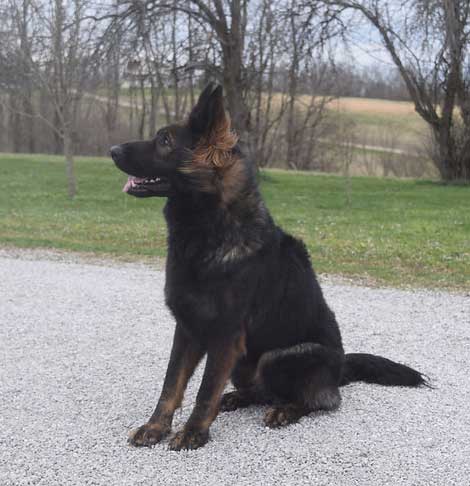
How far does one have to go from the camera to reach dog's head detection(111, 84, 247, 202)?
3.71m

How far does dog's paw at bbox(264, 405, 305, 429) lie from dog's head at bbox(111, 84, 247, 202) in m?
1.48

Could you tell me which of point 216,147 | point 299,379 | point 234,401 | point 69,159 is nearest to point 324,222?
point 69,159

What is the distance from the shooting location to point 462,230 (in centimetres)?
1398

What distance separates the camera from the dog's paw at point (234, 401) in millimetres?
4582

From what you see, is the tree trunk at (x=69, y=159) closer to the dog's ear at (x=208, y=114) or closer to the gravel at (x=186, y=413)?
the gravel at (x=186, y=413)

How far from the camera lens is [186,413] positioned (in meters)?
4.58

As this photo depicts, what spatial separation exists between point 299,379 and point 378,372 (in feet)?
3.36

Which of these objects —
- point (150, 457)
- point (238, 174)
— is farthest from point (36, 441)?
point (238, 174)

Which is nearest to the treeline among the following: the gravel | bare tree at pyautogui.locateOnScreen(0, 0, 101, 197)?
bare tree at pyautogui.locateOnScreen(0, 0, 101, 197)

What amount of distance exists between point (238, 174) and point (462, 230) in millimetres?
11287

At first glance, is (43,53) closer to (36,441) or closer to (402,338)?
(402,338)

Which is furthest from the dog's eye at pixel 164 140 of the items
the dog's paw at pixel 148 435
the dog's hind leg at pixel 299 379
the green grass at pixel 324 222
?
the green grass at pixel 324 222

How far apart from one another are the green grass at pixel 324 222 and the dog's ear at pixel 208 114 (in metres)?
6.60

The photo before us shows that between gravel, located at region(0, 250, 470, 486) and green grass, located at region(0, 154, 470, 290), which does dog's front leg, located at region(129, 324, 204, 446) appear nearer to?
gravel, located at region(0, 250, 470, 486)
